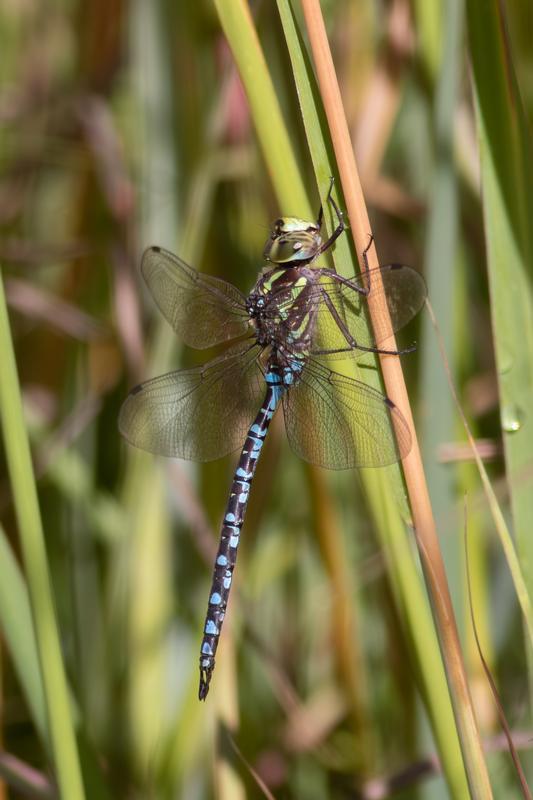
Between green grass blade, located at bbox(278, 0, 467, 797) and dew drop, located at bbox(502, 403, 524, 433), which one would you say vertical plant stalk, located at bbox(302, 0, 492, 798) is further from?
dew drop, located at bbox(502, 403, 524, 433)

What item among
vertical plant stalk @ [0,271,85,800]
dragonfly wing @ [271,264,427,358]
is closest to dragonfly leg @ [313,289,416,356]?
dragonfly wing @ [271,264,427,358]

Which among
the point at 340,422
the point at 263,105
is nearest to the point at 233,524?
the point at 340,422

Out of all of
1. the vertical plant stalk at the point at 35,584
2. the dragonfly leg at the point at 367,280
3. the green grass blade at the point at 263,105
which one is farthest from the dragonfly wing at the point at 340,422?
the vertical plant stalk at the point at 35,584

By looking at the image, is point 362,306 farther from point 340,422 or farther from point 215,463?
point 215,463

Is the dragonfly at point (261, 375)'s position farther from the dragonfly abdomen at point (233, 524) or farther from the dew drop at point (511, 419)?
the dew drop at point (511, 419)

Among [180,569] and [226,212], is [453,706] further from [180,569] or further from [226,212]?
[226,212]

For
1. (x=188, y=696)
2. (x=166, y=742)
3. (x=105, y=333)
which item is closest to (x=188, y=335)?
(x=105, y=333)

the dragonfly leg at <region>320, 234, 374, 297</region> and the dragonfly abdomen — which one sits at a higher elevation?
the dragonfly leg at <region>320, 234, 374, 297</region>
